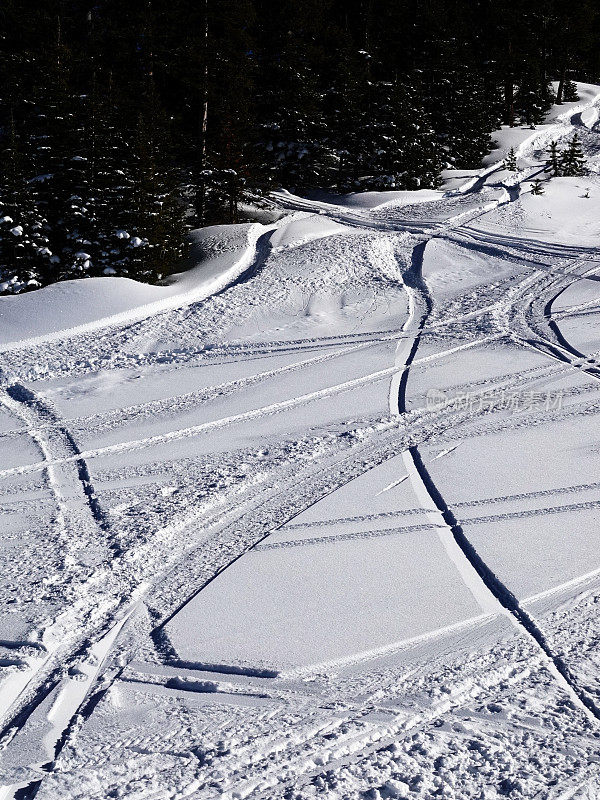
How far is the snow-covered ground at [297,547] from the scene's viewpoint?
3543 millimetres

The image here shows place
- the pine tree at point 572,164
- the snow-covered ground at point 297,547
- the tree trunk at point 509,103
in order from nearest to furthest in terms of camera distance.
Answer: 1. the snow-covered ground at point 297,547
2. the pine tree at point 572,164
3. the tree trunk at point 509,103

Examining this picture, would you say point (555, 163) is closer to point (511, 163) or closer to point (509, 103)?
point (511, 163)

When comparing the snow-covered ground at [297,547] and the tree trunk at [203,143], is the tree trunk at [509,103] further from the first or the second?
the snow-covered ground at [297,547]

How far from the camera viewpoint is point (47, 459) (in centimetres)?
720

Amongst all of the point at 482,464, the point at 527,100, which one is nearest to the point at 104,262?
the point at 482,464

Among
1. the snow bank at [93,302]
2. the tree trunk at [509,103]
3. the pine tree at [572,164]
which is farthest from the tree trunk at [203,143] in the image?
the tree trunk at [509,103]

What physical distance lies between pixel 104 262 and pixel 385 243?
6381mm

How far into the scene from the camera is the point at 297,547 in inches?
217

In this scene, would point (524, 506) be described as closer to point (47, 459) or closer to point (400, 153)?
point (47, 459)

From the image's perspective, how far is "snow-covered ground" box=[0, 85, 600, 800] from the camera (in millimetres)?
3543

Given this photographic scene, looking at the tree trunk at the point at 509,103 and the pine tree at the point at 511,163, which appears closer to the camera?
the pine tree at the point at 511,163

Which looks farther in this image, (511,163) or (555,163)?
(511,163)

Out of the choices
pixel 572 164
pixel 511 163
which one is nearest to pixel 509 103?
pixel 511 163

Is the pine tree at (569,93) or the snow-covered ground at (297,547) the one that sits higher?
the pine tree at (569,93)
